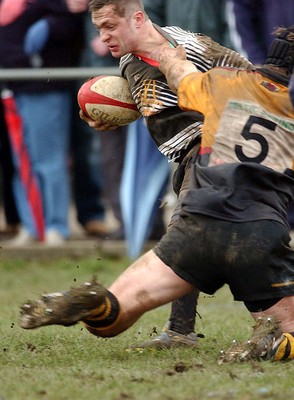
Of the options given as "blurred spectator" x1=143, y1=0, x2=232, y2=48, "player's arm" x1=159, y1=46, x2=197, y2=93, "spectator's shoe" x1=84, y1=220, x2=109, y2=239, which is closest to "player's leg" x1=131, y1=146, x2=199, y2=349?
"player's arm" x1=159, y1=46, x2=197, y2=93

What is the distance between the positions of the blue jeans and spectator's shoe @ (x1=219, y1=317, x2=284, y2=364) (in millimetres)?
5431

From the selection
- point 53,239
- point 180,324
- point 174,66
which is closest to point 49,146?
point 53,239

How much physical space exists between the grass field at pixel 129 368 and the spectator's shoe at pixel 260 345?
0.07 metres

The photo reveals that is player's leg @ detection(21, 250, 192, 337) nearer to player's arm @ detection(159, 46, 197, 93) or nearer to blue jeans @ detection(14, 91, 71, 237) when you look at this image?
player's arm @ detection(159, 46, 197, 93)

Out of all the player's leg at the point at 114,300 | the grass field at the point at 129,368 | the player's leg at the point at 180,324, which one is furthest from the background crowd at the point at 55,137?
the player's leg at the point at 114,300

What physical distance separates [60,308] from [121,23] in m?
1.62

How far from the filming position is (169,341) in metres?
6.76

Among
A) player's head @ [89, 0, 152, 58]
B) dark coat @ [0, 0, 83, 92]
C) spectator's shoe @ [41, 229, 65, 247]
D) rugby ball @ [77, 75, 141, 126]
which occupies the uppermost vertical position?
player's head @ [89, 0, 152, 58]

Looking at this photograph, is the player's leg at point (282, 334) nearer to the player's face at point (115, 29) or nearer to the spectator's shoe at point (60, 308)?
the spectator's shoe at point (60, 308)

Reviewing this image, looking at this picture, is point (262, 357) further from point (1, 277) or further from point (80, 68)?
point (80, 68)

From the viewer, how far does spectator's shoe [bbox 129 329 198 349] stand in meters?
6.70

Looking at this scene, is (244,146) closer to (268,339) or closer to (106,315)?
(268,339)

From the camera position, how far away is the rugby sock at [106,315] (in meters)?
6.02

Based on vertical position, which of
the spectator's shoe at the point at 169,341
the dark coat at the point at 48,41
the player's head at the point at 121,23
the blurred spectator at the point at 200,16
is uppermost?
the player's head at the point at 121,23
